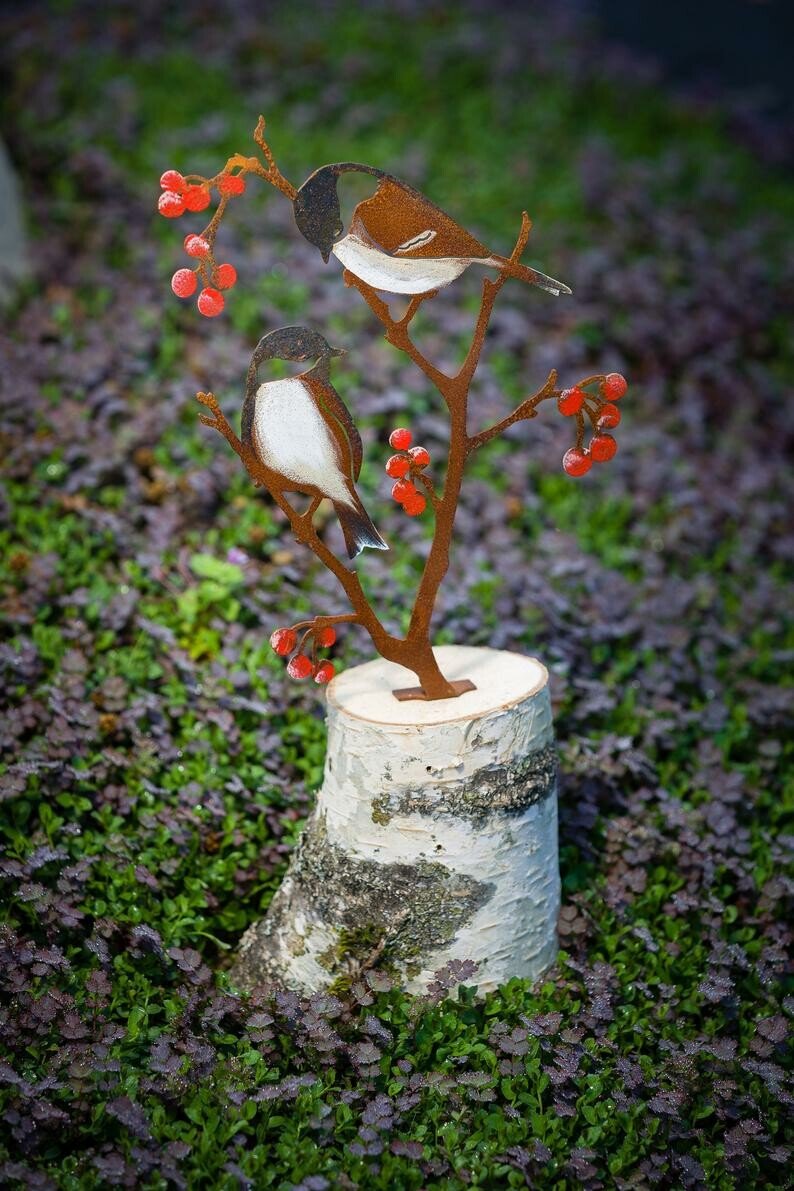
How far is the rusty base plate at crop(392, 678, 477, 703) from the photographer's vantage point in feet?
8.19

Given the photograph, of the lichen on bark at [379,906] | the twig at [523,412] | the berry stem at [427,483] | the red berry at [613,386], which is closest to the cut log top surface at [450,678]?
the lichen on bark at [379,906]

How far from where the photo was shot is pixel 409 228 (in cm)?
238

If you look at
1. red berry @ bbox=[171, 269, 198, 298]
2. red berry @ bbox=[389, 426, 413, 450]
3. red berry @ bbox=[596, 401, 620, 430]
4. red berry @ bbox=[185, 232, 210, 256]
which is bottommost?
red berry @ bbox=[389, 426, 413, 450]

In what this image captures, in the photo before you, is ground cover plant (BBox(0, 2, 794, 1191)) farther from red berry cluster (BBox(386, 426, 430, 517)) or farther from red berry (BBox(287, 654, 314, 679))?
red berry cluster (BBox(386, 426, 430, 517))

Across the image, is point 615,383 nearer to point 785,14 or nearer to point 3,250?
point 3,250

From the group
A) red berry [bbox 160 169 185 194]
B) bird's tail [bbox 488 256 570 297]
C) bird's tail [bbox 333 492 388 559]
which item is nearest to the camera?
red berry [bbox 160 169 185 194]

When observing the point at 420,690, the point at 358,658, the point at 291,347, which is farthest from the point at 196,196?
the point at 358,658

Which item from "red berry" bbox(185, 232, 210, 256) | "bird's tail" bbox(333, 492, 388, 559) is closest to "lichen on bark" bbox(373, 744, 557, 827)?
"bird's tail" bbox(333, 492, 388, 559)

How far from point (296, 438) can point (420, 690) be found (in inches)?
25.2

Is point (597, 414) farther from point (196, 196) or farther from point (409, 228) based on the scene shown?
point (196, 196)

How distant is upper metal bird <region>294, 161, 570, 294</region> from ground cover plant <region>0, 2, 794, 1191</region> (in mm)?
1317

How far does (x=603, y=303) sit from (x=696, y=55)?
5.00m

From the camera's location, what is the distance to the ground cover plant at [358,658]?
7.36 feet

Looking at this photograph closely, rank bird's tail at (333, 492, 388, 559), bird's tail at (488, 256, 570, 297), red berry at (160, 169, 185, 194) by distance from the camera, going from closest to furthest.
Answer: red berry at (160, 169, 185, 194) → bird's tail at (488, 256, 570, 297) → bird's tail at (333, 492, 388, 559)
